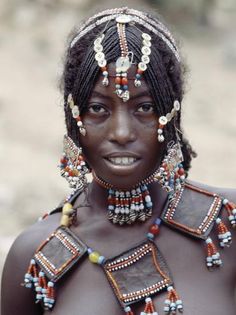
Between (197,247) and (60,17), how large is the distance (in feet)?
35.5

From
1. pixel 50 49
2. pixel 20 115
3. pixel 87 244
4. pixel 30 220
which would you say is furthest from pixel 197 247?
pixel 50 49

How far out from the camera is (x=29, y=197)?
9672 millimetres

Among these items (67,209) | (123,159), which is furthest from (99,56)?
(67,209)

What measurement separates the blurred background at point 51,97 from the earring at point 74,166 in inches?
172

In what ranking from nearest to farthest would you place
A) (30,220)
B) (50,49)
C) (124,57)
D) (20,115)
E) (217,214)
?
(124,57), (217,214), (30,220), (20,115), (50,49)

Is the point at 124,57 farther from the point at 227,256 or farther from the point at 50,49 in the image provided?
the point at 50,49

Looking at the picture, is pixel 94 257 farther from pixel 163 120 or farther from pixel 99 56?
pixel 99 56

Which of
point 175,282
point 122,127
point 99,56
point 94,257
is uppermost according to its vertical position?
point 99,56

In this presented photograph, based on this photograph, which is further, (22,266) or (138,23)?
(22,266)

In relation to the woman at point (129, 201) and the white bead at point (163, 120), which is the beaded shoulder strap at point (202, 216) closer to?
the woman at point (129, 201)

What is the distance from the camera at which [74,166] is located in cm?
389

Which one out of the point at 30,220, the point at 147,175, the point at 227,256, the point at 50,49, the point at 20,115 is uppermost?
the point at 50,49

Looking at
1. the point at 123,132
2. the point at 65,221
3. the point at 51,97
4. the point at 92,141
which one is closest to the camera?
the point at 123,132

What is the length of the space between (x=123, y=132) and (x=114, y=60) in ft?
0.83
